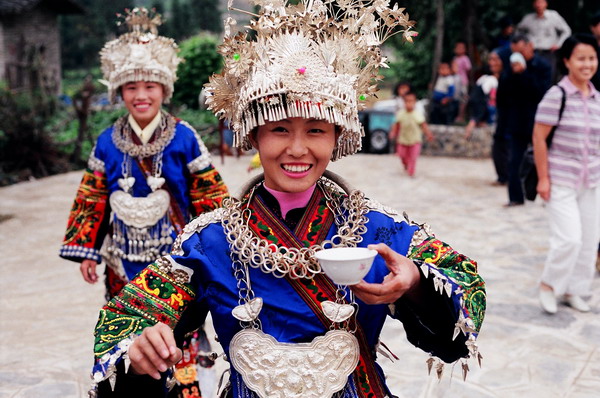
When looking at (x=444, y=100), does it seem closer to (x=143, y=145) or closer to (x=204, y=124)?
(x=204, y=124)

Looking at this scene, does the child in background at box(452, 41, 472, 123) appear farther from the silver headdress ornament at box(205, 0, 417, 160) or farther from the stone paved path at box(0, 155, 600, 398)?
the silver headdress ornament at box(205, 0, 417, 160)

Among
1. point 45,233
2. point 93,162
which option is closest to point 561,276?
point 93,162

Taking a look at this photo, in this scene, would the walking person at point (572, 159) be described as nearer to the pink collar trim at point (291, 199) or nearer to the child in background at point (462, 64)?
the pink collar trim at point (291, 199)

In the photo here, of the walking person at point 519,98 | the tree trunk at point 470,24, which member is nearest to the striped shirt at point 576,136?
the walking person at point 519,98

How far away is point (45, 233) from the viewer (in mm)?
8914

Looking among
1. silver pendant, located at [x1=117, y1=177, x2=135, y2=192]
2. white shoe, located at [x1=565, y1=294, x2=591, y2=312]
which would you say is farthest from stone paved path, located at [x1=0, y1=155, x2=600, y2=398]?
silver pendant, located at [x1=117, y1=177, x2=135, y2=192]

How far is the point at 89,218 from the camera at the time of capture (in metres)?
4.16

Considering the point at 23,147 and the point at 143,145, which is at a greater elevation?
the point at 143,145

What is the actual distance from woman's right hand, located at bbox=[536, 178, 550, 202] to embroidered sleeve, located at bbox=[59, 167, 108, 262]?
3.18 m

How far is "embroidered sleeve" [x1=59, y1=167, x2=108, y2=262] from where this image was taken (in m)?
4.11

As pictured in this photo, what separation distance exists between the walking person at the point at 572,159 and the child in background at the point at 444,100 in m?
10.6

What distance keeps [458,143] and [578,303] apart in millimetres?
9766

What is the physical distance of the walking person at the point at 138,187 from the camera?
4066 mm

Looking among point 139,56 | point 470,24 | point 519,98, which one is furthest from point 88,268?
point 470,24
